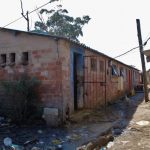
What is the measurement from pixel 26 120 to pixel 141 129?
4.18 meters

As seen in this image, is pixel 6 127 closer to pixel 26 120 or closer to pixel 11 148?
pixel 26 120

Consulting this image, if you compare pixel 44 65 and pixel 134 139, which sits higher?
pixel 44 65

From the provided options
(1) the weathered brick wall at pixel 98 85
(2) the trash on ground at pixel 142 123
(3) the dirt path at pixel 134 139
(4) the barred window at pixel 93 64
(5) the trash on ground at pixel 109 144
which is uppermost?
(4) the barred window at pixel 93 64

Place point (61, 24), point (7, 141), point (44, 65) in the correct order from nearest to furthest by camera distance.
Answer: point (7, 141) → point (44, 65) → point (61, 24)

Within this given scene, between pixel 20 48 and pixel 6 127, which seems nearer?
pixel 6 127

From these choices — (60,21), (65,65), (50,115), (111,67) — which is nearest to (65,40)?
(65,65)

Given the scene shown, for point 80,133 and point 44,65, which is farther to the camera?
point 44,65

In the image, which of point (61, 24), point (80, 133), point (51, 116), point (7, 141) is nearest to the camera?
point (7, 141)

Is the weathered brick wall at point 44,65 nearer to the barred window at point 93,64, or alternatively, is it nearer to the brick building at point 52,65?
the brick building at point 52,65

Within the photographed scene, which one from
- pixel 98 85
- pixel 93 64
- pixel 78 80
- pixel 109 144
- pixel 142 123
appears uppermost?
pixel 93 64

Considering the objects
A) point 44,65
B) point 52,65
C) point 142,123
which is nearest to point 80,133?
point 142,123

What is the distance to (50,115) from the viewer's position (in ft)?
34.7

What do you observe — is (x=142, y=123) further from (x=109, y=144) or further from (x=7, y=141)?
(x=7, y=141)

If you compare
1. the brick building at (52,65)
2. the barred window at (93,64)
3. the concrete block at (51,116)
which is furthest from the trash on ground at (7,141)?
the barred window at (93,64)
